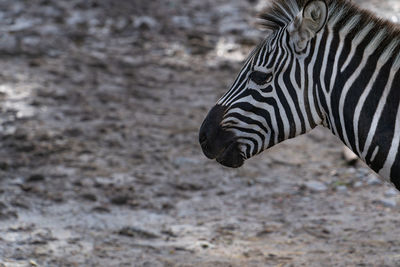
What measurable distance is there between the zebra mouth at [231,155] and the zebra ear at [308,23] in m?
0.63

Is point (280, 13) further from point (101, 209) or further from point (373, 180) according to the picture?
point (373, 180)

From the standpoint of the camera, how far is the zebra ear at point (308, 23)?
3.04m

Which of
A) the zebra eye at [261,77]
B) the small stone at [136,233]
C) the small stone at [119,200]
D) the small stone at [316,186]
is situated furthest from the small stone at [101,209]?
the zebra eye at [261,77]

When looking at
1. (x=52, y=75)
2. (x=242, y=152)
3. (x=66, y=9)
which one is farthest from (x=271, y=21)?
(x=66, y=9)

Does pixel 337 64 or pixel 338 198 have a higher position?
pixel 337 64

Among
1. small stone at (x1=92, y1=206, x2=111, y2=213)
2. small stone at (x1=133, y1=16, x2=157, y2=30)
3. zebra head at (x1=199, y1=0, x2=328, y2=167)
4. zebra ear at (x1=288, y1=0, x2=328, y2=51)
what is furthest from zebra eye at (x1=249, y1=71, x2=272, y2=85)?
small stone at (x1=133, y1=16, x2=157, y2=30)

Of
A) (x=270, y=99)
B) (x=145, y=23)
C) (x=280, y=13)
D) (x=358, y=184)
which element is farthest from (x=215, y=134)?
(x=145, y=23)

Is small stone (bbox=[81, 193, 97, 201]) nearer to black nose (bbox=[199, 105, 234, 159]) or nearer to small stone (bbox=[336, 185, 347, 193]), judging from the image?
small stone (bbox=[336, 185, 347, 193])

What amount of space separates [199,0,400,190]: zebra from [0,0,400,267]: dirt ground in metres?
1.58

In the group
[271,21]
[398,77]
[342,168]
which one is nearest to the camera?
[398,77]

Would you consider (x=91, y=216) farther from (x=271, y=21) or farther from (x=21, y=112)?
(x=271, y=21)

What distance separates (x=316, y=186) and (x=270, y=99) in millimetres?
2809

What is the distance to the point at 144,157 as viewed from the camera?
6426 mm

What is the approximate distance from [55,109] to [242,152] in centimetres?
427
